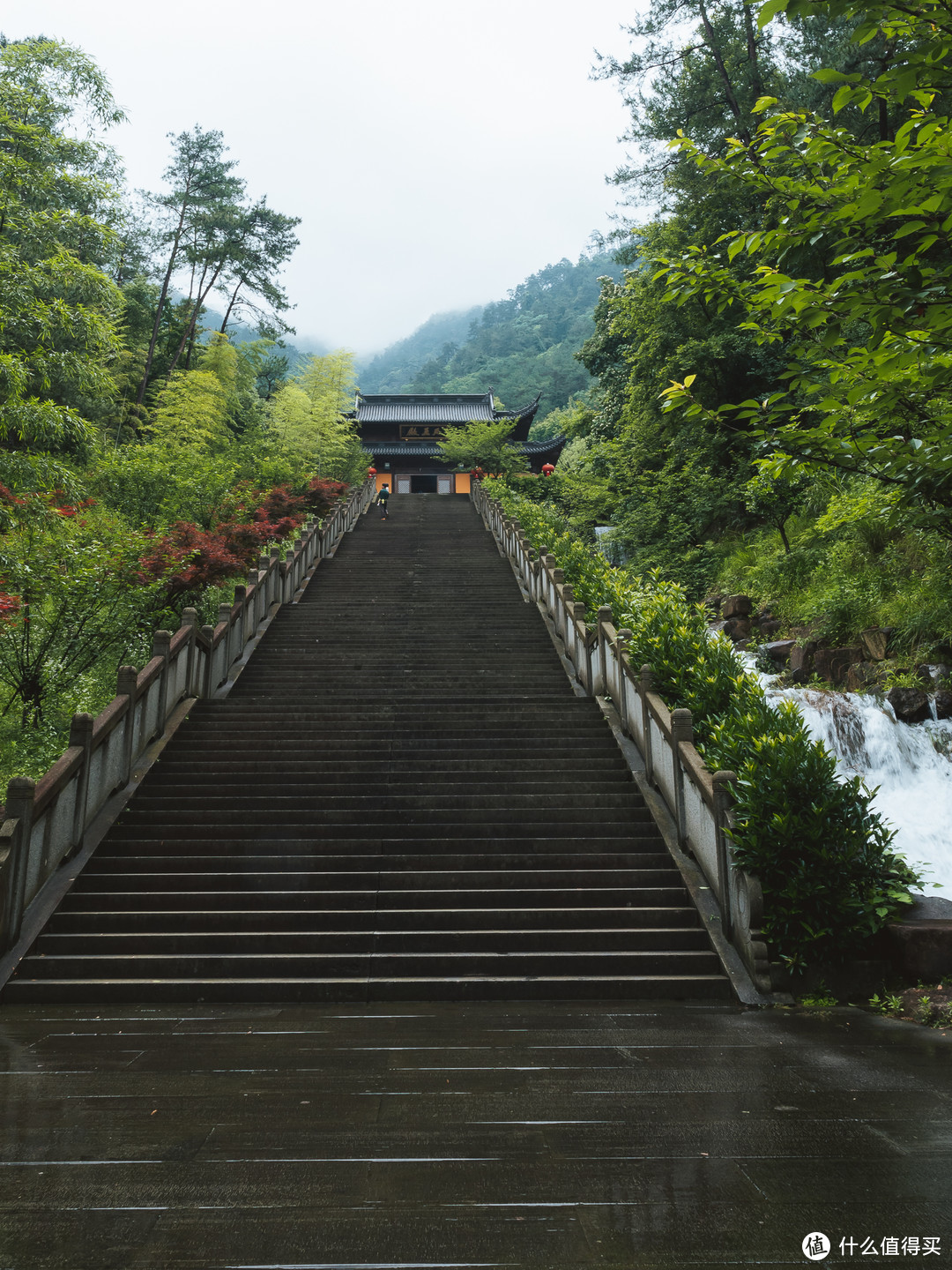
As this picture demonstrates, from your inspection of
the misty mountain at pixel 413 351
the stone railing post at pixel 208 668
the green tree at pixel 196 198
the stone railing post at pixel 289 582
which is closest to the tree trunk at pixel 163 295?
the green tree at pixel 196 198

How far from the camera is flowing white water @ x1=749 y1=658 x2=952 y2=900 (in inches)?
323

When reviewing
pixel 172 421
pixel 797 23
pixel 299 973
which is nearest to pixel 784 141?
pixel 299 973

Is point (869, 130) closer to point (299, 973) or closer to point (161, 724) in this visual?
point (161, 724)

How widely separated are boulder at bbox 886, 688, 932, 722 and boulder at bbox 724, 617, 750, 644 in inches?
163


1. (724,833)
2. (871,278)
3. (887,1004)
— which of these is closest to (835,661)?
(724,833)

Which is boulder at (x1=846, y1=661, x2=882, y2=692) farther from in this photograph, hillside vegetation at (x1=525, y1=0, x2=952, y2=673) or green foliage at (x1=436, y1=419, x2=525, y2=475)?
green foliage at (x1=436, y1=419, x2=525, y2=475)

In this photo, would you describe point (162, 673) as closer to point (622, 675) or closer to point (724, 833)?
point (622, 675)

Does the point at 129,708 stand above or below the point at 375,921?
above

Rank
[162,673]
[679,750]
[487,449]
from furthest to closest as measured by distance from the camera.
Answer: [487,449], [162,673], [679,750]

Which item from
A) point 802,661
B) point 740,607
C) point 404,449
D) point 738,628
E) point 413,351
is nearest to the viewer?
point 802,661

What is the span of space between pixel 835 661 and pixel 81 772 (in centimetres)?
1023

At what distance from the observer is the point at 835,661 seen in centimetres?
1123

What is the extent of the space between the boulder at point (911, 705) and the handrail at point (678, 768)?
3.89 m

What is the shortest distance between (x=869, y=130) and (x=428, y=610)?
14004 millimetres
